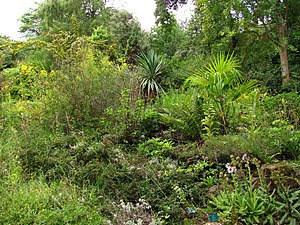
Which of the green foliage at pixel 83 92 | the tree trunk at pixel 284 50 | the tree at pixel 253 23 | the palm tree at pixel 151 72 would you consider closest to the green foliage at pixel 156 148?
the green foliage at pixel 83 92

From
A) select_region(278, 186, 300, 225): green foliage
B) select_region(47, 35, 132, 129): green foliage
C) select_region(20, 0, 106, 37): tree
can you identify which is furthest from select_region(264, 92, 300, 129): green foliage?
select_region(20, 0, 106, 37): tree

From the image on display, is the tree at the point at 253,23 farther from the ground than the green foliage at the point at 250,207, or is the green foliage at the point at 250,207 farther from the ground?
the tree at the point at 253,23

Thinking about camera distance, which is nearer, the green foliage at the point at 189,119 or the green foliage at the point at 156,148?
the green foliage at the point at 156,148

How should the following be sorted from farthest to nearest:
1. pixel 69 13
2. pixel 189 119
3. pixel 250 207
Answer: pixel 69 13
pixel 189 119
pixel 250 207

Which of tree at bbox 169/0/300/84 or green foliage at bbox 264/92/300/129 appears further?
tree at bbox 169/0/300/84

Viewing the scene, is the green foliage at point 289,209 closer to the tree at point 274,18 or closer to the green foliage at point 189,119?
the green foliage at point 189,119

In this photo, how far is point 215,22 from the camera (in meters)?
8.68

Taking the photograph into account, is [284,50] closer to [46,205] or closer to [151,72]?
[151,72]

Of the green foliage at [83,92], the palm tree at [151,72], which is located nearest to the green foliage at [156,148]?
the green foliage at [83,92]

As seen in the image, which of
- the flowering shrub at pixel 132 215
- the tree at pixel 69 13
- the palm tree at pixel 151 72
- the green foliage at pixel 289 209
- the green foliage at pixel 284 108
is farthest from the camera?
A: the tree at pixel 69 13

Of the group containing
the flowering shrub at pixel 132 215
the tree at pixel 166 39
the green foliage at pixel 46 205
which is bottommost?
the flowering shrub at pixel 132 215

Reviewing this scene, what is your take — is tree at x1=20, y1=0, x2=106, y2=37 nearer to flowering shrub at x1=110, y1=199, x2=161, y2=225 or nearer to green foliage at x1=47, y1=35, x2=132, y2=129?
green foliage at x1=47, y1=35, x2=132, y2=129

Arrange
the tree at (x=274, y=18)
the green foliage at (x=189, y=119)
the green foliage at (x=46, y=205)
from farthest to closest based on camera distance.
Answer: the tree at (x=274, y=18) → the green foliage at (x=189, y=119) → the green foliage at (x=46, y=205)

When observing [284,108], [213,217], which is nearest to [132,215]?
[213,217]
